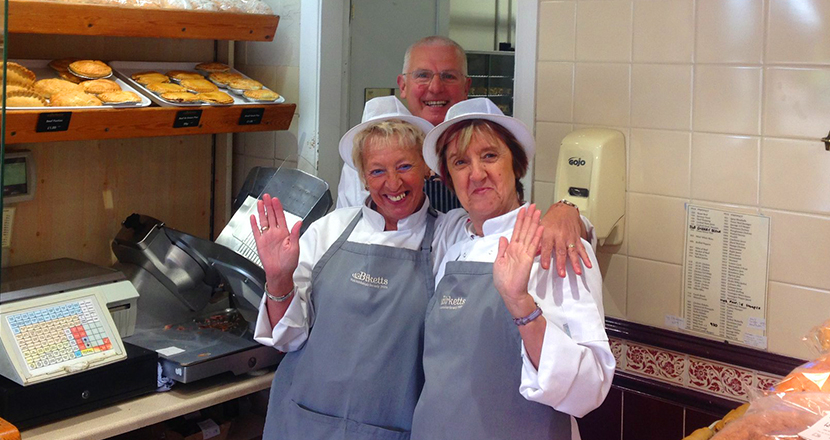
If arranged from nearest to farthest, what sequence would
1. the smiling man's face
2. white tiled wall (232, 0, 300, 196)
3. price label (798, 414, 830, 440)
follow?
price label (798, 414, 830, 440)
the smiling man's face
white tiled wall (232, 0, 300, 196)

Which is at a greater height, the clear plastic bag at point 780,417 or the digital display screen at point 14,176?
the digital display screen at point 14,176

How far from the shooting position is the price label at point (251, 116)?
113 inches

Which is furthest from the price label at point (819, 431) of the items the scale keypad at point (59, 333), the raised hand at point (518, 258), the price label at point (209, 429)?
the price label at point (209, 429)

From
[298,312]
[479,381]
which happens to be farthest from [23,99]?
[479,381]

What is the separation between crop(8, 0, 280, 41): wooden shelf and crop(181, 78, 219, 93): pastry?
6.5 inches

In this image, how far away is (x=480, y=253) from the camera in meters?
1.88

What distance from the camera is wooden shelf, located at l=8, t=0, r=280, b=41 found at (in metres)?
2.34

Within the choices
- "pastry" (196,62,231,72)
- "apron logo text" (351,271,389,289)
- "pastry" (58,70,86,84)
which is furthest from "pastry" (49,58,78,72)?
"apron logo text" (351,271,389,289)

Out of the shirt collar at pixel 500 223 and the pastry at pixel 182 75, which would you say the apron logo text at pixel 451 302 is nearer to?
the shirt collar at pixel 500 223

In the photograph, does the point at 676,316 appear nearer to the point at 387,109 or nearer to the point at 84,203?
the point at 387,109

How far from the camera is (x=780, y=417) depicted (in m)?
1.35

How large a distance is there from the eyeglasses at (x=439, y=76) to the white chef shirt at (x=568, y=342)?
87 cm

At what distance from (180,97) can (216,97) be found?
0.16 metres

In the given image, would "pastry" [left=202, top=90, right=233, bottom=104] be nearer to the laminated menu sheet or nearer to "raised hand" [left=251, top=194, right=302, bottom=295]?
"raised hand" [left=251, top=194, right=302, bottom=295]
